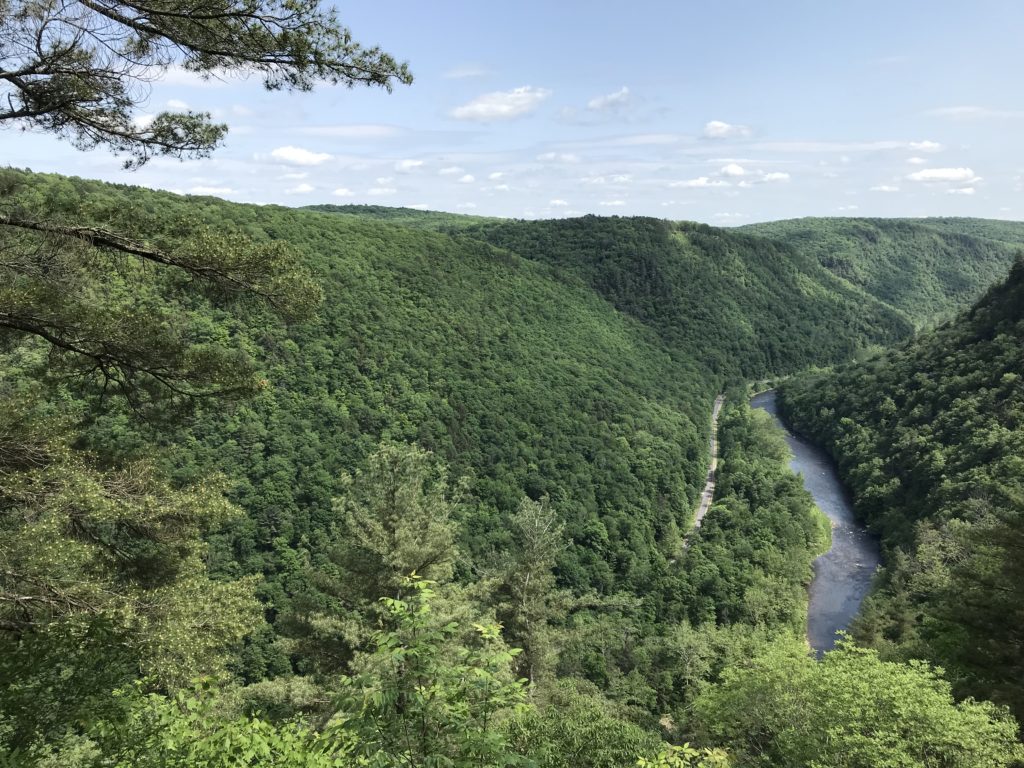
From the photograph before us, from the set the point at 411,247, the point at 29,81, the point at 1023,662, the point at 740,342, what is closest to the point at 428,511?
the point at 29,81

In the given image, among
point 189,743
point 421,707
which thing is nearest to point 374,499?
point 189,743

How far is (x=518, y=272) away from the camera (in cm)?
10606

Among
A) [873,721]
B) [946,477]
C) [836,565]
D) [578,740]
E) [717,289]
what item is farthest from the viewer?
[717,289]

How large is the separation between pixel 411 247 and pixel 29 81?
9168cm

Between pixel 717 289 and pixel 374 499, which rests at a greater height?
pixel 717 289

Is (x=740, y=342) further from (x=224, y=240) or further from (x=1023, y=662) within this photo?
(x=224, y=240)

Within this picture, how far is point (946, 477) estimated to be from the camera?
49969 mm

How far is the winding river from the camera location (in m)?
44.7

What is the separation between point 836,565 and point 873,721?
48.7 metres

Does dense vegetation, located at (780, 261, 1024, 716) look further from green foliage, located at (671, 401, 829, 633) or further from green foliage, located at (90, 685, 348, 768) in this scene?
green foliage, located at (90, 685, 348, 768)

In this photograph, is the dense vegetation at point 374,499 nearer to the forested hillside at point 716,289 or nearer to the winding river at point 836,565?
the forested hillside at point 716,289

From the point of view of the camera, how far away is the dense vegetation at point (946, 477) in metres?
17.2

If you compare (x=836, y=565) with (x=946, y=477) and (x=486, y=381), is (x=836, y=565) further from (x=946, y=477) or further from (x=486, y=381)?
(x=486, y=381)

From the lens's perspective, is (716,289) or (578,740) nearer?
(578,740)
